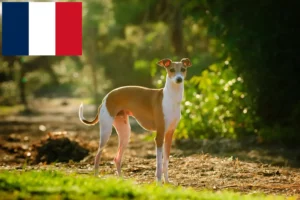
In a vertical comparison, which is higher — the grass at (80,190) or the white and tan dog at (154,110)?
the white and tan dog at (154,110)

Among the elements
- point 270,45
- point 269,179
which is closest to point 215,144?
point 270,45

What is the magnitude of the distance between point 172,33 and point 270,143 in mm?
11974

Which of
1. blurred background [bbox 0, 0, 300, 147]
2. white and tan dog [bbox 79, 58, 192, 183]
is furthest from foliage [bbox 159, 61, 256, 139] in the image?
white and tan dog [bbox 79, 58, 192, 183]

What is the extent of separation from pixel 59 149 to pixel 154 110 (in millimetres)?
6653

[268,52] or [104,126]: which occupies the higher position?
[268,52]

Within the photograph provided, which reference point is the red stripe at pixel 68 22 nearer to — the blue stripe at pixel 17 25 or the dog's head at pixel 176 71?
the blue stripe at pixel 17 25

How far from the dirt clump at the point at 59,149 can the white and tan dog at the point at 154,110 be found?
542cm

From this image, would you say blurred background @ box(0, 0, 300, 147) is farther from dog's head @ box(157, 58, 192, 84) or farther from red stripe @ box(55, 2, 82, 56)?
dog's head @ box(157, 58, 192, 84)

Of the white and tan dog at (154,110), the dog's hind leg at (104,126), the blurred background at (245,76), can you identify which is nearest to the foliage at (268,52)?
the blurred background at (245,76)

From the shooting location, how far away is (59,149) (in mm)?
17453

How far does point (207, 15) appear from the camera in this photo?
65.1ft

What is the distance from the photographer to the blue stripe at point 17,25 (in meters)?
24.2

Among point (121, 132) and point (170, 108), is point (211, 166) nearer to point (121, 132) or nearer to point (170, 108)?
point (121, 132)

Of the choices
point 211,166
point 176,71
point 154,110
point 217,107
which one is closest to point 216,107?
point 217,107
